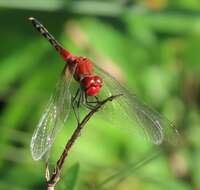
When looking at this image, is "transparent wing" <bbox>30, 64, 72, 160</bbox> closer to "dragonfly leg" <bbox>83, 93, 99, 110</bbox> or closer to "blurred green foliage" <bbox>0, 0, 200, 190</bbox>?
"dragonfly leg" <bbox>83, 93, 99, 110</bbox>

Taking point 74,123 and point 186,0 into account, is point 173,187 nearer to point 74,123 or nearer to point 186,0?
point 74,123

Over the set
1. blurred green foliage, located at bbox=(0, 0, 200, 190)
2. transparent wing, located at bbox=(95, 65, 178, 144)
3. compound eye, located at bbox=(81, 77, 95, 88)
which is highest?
blurred green foliage, located at bbox=(0, 0, 200, 190)

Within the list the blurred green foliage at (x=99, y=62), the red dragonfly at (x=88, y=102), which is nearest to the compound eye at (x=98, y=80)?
the red dragonfly at (x=88, y=102)

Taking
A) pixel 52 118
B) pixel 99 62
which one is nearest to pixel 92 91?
pixel 52 118

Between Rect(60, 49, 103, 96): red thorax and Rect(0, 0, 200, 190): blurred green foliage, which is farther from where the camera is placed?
Rect(0, 0, 200, 190): blurred green foliage

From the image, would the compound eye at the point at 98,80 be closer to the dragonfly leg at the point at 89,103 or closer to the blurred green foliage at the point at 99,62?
the dragonfly leg at the point at 89,103

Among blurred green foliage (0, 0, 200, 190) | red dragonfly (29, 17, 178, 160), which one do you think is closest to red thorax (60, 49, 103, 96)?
red dragonfly (29, 17, 178, 160)

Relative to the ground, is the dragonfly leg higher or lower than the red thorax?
lower
